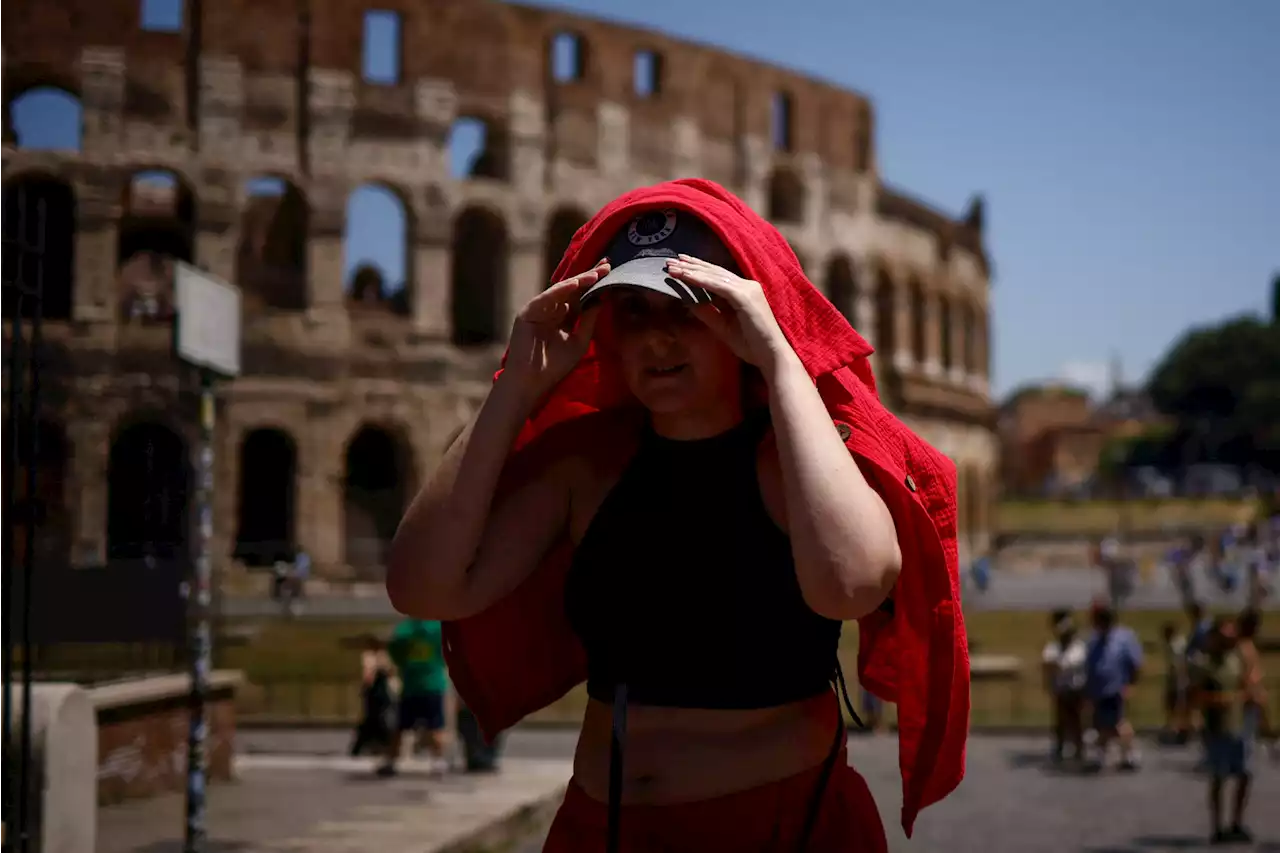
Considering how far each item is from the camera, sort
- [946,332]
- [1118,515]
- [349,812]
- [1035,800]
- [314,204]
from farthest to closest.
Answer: [1118,515], [946,332], [314,204], [1035,800], [349,812]

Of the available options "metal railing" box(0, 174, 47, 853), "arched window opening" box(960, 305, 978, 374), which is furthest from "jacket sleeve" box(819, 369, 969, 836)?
"arched window opening" box(960, 305, 978, 374)

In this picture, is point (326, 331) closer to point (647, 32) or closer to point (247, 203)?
point (247, 203)

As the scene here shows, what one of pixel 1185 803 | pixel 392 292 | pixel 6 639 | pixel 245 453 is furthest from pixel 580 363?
pixel 392 292

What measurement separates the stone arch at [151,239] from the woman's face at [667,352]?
88.8 ft

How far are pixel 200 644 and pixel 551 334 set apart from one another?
15.0 feet

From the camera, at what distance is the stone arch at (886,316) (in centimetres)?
4000

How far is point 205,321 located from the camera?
657 centimetres

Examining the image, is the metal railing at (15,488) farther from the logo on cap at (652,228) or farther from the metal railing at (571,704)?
the metal railing at (571,704)

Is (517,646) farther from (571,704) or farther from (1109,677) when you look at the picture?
(571,704)

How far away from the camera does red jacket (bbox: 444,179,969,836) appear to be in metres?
2.44

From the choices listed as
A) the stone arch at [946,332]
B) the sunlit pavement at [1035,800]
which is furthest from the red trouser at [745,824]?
the stone arch at [946,332]

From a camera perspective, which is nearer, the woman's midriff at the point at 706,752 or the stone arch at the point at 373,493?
the woman's midriff at the point at 706,752

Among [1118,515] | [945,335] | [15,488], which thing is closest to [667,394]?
[15,488]

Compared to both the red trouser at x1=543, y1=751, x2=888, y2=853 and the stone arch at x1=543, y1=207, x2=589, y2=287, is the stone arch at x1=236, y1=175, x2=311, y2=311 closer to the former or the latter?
the stone arch at x1=543, y1=207, x2=589, y2=287
